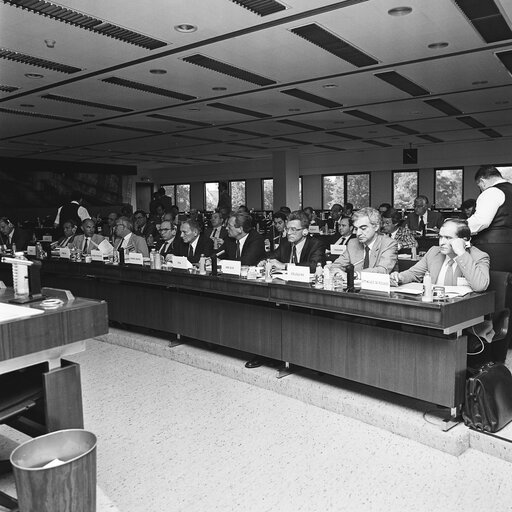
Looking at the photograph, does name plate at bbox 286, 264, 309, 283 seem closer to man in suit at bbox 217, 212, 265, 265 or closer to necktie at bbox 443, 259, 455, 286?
necktie at bbox 443, 259, 455, 286

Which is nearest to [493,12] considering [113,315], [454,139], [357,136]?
[113,315]

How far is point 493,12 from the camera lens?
14.6ft

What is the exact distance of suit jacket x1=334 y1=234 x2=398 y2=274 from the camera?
366 cm

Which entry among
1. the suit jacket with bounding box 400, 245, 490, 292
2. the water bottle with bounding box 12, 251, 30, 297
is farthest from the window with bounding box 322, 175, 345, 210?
the water bottle with bounding box 12, 251, 30, 297

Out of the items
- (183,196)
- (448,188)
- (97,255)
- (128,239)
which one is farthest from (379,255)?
(183,196)

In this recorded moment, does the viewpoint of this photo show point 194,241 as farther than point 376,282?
Yes

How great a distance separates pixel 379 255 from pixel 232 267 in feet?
3.57

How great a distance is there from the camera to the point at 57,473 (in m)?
1.75

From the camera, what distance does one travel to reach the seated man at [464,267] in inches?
118

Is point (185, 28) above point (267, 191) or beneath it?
above

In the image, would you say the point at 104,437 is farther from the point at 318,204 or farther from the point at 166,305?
the point at 318,204

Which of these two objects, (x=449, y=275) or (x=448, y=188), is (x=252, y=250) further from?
(x=448, y=188)

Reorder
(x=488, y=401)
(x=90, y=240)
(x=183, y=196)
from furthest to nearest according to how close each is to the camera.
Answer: (x=183, y=196)
(x=90, y=240)
(x=488, y=401)

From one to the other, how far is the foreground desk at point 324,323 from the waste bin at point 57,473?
1.70 m
